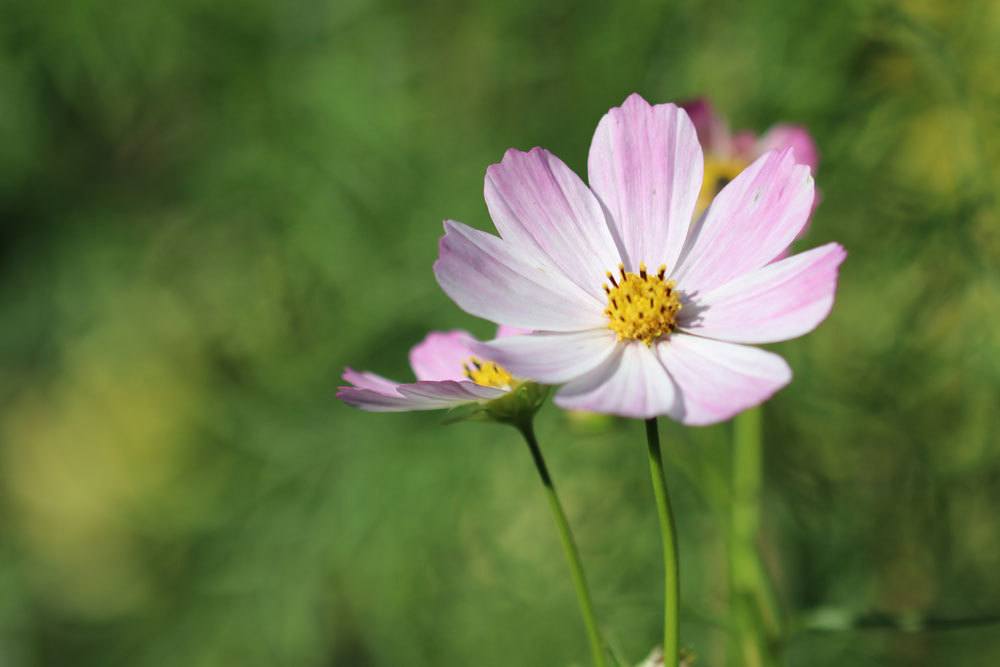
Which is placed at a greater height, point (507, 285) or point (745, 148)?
point (745, 148)

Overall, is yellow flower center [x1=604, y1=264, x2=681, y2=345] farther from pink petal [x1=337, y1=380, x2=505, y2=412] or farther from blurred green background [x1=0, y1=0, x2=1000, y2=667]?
blurred green background [x1=0, y1=0, x2=1000, y2=667]

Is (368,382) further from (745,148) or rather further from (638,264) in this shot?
(745,148)

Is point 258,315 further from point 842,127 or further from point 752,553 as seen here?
point 752,553

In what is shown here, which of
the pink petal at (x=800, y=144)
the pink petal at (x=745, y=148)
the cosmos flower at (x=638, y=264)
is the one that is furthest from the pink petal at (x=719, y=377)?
the pink petal at (x=745, y=148)

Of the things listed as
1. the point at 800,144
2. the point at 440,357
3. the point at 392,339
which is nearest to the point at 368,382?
the point at 440,357

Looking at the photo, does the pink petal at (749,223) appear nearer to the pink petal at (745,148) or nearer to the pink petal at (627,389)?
the pink petal at (627,389)
